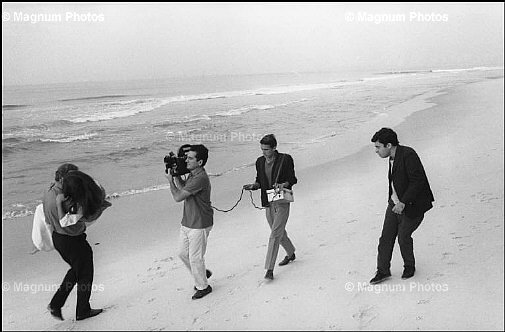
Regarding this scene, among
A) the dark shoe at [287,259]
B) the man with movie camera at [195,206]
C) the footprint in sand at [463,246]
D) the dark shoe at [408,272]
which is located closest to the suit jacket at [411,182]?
the dark shoe at [408,272]

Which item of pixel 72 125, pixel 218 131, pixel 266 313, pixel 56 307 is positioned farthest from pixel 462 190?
pixel 72 125

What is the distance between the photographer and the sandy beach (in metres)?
3.89

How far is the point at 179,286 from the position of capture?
497 centimetres

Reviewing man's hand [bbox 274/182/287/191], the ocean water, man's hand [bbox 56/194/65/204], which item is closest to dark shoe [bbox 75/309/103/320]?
man's hand [bbox 56/194/65/204]

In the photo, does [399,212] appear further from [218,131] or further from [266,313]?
[218,131]

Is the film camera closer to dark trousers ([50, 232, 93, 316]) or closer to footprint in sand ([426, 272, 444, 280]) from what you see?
dark trousers ([50, 232, 93, 316])

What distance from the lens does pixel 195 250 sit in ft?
14.8

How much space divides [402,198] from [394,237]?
1.40ft

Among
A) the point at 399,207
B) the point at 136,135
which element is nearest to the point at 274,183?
the point at 399,207

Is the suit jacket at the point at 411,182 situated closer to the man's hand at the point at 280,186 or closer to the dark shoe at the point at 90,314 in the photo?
the man's hand at the point at 280,186

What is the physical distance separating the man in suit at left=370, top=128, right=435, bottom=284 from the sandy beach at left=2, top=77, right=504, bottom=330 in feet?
0.70

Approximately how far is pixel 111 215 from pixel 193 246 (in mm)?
4452

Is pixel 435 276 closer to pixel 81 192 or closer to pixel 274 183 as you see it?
pixel 274 183

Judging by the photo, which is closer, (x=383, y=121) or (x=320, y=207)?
(x=320, y=207)
